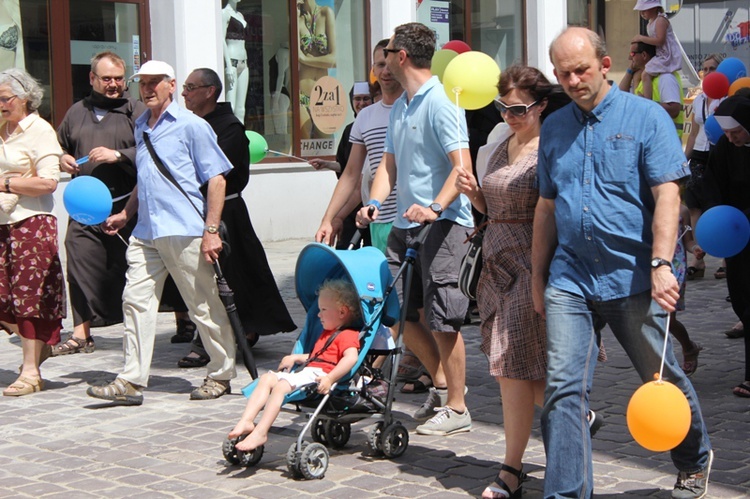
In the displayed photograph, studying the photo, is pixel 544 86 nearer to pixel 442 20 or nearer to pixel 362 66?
pixel 362 66

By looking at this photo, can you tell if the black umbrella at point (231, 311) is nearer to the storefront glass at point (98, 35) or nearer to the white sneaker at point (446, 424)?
the white sneaker at point (446, 424)

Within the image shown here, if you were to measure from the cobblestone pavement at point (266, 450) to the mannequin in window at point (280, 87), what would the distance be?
8.58 m

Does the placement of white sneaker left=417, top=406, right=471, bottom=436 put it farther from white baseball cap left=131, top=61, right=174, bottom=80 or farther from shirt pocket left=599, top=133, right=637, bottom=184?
white baseball cap left=131, top=61, right=174, bottom=80

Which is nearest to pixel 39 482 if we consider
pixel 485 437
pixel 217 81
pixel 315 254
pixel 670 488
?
pixel 315 254

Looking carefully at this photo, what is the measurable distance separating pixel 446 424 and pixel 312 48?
1161 centimetres

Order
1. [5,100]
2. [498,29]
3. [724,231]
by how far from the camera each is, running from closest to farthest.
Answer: [724,231], [5,100], [498,29]

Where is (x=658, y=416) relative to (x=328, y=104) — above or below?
below

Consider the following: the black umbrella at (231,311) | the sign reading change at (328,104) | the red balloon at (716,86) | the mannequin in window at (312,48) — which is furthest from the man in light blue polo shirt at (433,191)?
the sign reading change at (328,104)

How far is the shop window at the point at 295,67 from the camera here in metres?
16.4

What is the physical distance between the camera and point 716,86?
10984 millimetres

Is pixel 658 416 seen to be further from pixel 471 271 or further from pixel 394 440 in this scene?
pixel 394 440

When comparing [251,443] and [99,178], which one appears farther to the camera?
[99,178]

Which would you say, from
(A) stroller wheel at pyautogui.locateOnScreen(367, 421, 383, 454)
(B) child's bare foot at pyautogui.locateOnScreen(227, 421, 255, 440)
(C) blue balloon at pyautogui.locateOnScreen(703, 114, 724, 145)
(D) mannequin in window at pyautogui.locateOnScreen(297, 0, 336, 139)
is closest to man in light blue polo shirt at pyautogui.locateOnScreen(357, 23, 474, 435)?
(A) stroller wheel at pyautogui.locateOnScreen(367, 421, 383, 454)

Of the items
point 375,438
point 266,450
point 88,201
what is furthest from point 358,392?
point 88,201
